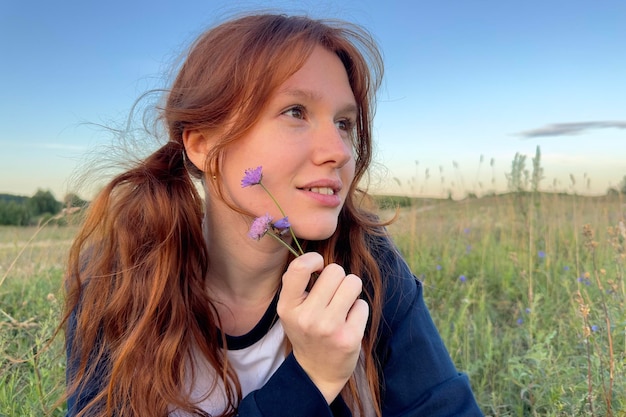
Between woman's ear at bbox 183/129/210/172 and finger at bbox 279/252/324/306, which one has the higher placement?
woman's ear at bbox 183/129/210/172

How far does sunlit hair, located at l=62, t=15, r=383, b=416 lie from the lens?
158 centimetres

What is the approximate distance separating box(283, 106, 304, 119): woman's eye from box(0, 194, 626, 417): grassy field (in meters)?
1.04

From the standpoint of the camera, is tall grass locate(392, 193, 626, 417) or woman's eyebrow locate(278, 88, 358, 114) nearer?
woman's eyebrow locate(278, 88, 358, 114)

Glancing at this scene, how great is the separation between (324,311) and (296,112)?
634 mm

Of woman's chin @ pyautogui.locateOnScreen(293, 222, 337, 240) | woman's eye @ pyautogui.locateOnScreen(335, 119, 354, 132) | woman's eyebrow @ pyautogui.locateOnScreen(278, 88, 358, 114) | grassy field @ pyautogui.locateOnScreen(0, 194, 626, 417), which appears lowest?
grassy field @ pyautogui.locateOnScreen(0, 194, 626, 417)

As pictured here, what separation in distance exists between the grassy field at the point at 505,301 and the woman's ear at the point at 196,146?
0.93 meters

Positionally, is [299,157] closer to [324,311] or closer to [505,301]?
[324,311]

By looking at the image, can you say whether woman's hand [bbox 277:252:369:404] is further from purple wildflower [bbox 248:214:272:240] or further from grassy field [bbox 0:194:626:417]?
grassy field [bbox 0:194:626:417]

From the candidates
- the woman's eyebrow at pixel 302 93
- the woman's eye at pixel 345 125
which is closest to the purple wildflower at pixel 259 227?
the woman's eyebrow at pixel 302 93

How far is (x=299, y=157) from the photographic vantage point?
1.49 m

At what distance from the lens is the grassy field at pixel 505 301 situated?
1.98m

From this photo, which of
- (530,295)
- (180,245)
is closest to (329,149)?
(180,245)

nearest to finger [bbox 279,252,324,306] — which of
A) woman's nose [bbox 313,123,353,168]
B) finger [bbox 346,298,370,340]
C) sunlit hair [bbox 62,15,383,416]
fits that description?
finger [bbox 346,298,370,340]

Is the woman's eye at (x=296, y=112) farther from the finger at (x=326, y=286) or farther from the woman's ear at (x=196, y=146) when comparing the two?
the finger at (x=326, y=286)
